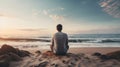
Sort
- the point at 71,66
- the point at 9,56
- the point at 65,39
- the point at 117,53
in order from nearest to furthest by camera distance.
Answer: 1. the point at 71,66
2. the point at 9,56
3. the point at 117,53
4. the point at 65,39

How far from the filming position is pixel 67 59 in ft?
24.3

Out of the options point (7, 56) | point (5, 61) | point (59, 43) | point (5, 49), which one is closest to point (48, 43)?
point (59, 43)

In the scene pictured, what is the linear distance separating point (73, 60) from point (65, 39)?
4.92 ft

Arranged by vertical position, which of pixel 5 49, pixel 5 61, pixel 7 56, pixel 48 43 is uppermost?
pixel 5 49

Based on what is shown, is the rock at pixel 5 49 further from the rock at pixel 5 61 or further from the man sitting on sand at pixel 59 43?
the man sitting on sand at pixel 59 43

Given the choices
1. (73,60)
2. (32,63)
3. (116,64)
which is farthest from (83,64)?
(32,63)

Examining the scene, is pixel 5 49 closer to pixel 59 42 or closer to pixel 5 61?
pixel 5 61

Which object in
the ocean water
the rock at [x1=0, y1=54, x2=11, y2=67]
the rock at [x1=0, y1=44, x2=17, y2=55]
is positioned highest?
the rock at [x1=0, y1=44, x2=17, y2=55]

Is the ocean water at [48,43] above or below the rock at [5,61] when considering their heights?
below

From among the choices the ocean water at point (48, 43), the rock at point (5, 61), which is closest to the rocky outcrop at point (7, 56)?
the rock at point (5, 61)

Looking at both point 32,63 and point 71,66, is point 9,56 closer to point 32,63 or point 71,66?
point 32,63

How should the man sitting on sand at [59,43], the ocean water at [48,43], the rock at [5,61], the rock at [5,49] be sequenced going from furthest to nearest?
the ocean water at [48,43] → the man sitting on sand at [59,43] → the rock at [5,49] → the rock at [5,61]

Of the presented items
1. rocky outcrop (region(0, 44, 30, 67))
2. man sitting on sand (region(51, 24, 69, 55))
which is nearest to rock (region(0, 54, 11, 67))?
rocky outcrop (region(0, 44, 30, 67))

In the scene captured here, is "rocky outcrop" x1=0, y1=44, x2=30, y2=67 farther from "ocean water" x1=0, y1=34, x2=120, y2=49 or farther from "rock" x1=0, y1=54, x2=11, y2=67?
"ocean water" x1=0, y1=34, x2=120, y2=49
